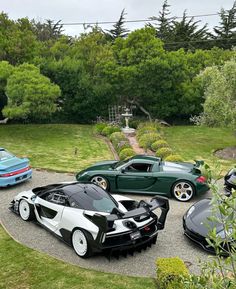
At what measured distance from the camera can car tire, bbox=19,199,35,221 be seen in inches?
348

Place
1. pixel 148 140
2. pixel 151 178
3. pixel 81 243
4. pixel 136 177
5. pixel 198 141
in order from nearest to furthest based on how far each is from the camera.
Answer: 1. pixel 81 243
2. pixel 151 178
3. pixel 136 177
4. pixel 148 140
5. pixel 198 141

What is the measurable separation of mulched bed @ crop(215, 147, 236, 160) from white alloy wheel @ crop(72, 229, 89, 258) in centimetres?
1214

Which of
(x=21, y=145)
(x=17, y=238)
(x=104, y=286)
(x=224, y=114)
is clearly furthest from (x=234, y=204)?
(x=21, y=145)

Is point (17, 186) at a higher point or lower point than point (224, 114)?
lower

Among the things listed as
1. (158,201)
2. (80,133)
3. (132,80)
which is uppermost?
(132,80)

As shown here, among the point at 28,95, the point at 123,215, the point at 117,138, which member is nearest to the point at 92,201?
the point at 123,215

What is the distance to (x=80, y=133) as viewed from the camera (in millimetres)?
23531

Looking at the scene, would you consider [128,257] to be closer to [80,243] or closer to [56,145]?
[80,243]

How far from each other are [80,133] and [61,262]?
16763mm

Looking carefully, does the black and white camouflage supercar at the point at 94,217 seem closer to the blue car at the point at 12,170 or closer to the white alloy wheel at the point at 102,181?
the white alloy wheel at the point at 102,181

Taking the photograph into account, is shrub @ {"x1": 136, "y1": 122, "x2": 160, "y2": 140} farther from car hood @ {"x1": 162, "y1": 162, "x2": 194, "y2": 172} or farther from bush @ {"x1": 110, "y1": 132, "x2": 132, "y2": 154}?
car hood @ {"x1": 162, "y1": 162, "x2": 194, "y2": 172}

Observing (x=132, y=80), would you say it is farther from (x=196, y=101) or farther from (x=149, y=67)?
(x=196, y=101)

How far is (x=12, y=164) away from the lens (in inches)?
462

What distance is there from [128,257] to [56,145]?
13012mm
